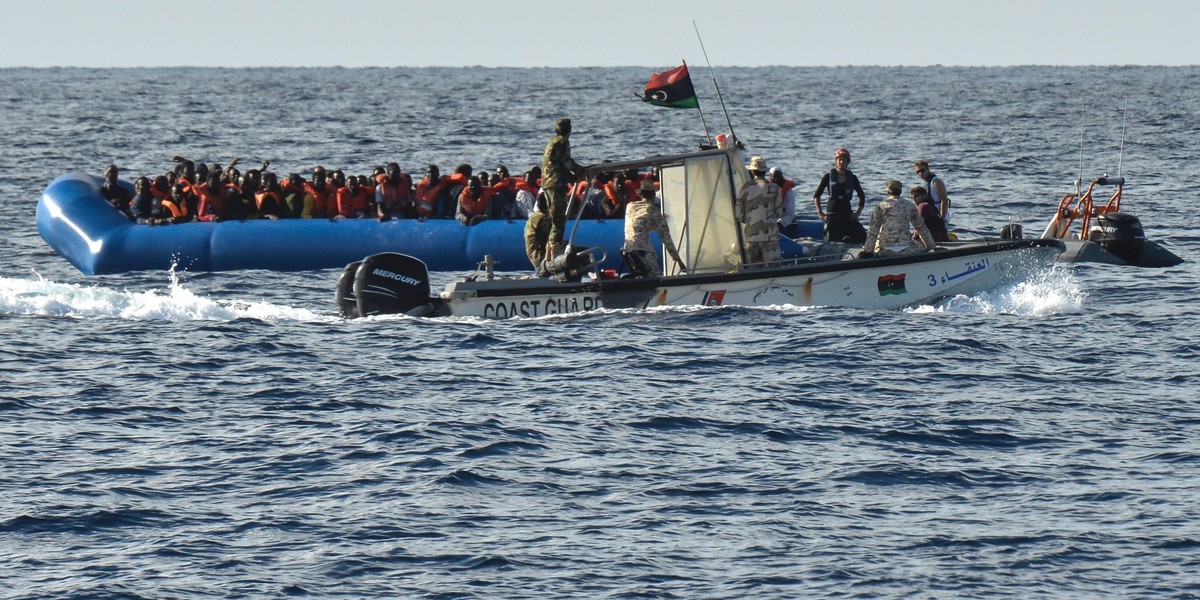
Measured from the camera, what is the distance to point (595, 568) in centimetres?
1166

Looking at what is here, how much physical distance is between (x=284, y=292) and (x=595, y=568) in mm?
13660

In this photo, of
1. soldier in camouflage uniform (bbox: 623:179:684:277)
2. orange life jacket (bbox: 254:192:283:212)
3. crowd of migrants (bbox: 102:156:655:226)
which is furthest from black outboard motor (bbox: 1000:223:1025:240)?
orange life jacket (bbox: 254:192:283:212)

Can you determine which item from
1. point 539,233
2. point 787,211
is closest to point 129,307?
point 539,233

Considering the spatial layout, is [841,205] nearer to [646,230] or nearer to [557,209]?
[646,230]

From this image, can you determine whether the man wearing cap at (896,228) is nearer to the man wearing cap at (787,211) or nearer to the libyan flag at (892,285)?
the libyan flag at (892,285)

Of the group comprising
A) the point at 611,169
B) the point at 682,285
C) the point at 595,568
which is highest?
the point at 611,169

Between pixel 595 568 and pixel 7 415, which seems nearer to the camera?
pixel 595 568

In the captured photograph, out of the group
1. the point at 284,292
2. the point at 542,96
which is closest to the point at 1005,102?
the point at 542,96

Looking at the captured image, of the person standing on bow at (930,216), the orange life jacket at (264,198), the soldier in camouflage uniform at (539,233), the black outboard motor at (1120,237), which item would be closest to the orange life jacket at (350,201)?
the orange life jacket at (264,198)

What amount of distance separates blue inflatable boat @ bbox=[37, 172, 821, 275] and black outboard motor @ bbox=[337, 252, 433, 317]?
577 centimetres

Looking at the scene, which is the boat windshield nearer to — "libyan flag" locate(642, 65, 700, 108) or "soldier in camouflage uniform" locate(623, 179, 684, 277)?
"soldier in camouflage uniform" locate(623, 179, 684, 277)

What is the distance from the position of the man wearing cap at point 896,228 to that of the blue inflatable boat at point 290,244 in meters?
A: 6.83

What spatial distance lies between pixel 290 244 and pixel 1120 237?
12599mm

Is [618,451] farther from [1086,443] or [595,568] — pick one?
[1086,443]
